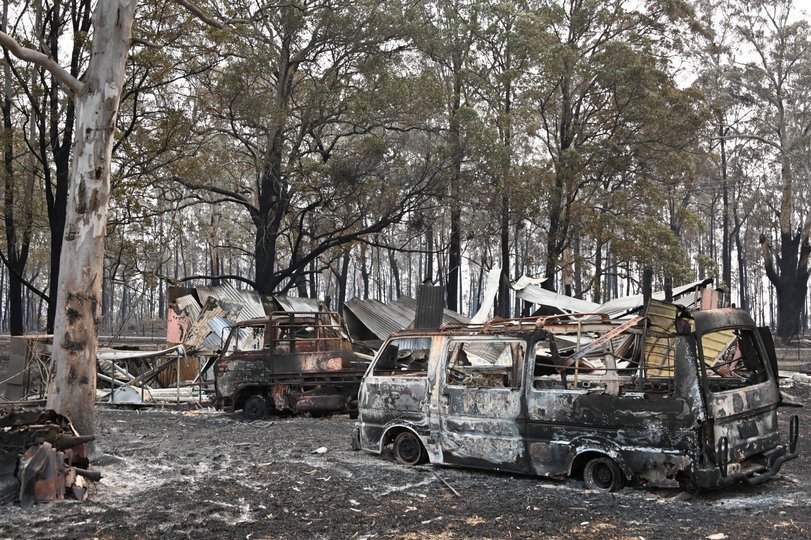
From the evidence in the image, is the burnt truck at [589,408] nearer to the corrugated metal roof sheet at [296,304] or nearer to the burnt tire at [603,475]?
the burnt tire at [603,475]

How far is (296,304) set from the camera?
29344 mm

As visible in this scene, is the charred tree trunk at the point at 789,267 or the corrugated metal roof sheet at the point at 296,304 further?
the charred tree trunk at the point at 789,267

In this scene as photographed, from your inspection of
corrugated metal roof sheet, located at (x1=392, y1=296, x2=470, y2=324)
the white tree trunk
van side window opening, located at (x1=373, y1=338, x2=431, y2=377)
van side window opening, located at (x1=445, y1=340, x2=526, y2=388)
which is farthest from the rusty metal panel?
Result: corrugated metal roof sheet, located at (x1=392, y1=296, x2=470, y2=324)

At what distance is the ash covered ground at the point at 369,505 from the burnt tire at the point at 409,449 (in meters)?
0.18

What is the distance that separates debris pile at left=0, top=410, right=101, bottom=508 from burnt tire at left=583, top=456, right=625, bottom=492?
4.84 metres

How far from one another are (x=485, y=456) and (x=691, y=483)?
2.18 metres

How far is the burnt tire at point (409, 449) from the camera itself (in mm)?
8945

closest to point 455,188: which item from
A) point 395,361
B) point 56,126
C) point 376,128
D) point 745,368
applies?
point 376,128

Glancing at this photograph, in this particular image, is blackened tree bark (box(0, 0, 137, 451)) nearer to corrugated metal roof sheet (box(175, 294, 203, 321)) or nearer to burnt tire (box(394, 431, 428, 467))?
burnt tire (box(394, 431, 428, 467))

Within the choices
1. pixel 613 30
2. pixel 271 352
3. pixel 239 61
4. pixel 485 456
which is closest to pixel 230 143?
pixel 239 61

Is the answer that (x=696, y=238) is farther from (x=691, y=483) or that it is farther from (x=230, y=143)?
(x=691, y=483)

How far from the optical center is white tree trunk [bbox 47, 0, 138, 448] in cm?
918

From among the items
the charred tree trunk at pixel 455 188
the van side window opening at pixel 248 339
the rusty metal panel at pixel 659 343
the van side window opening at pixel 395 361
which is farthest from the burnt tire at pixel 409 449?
the charred tree trunk at pixel 455 188

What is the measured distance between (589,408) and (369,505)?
2.31 metres
